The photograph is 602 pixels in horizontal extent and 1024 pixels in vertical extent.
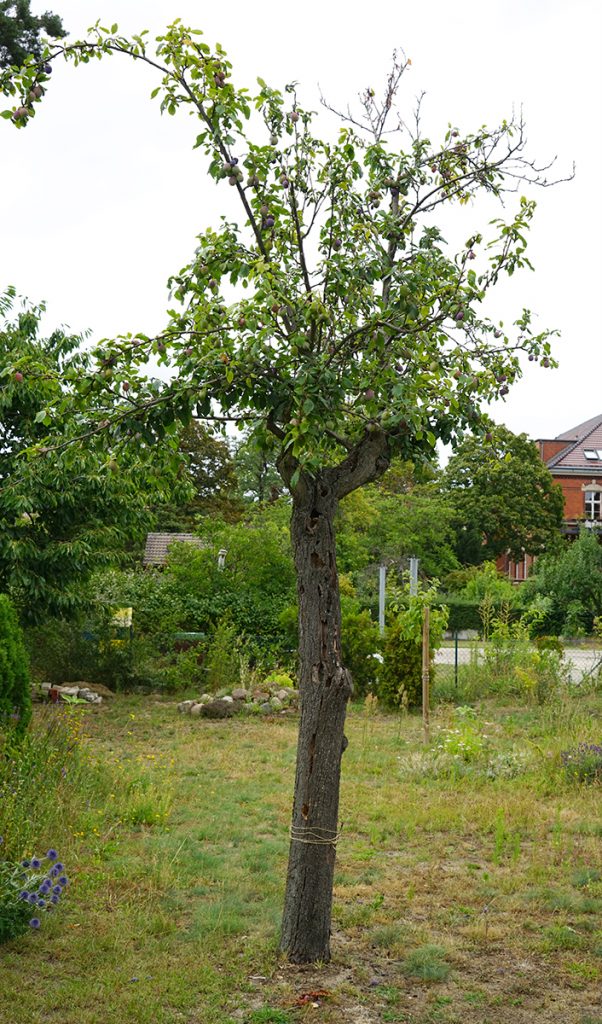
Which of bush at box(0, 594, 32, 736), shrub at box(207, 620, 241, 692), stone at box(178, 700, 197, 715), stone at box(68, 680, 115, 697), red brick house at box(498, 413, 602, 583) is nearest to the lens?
bush at box(0, 594, 32, 736)

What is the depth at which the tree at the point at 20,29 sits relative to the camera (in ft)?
32.9

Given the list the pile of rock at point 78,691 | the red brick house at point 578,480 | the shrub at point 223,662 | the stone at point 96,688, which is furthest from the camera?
the red brick house at point 578,480

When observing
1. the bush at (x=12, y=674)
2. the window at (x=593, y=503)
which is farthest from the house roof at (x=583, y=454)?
the bush at (x=12, y=674)

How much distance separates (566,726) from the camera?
10.7m

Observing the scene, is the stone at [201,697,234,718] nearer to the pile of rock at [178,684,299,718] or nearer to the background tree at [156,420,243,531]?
the pile of rock at [178,684,299,718]

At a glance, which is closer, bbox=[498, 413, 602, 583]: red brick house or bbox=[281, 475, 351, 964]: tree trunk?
bbox=[281, 475, 351, 964]: tree trunk

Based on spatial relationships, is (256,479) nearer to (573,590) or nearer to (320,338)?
(573,590)

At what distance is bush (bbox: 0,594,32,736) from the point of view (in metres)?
7.79

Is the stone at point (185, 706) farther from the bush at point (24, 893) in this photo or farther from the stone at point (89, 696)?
the bush at point (24, 893)

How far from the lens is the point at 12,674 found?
26.3 ft

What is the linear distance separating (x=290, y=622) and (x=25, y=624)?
14.6 feet

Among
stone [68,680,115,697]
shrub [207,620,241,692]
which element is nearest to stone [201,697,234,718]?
shrub [207,620,241,692]

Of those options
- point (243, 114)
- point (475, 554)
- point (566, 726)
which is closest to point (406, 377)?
point (243, 114)

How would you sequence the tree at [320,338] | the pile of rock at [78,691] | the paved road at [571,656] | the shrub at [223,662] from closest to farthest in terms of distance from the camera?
1. the tree at [320,338]
2. the pile of rock at [78,691]
3. the shrub at [223,662]
4. the paved road at [571,656]
